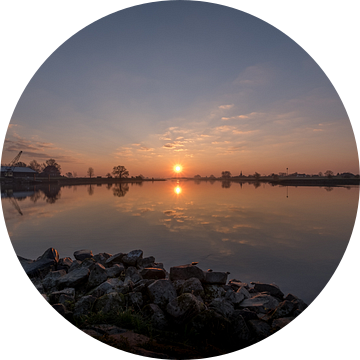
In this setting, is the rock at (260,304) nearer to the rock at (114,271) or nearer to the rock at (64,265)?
the rock at (114,271)

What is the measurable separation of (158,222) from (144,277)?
11.6 meters

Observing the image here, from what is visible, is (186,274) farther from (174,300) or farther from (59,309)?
(59,309)

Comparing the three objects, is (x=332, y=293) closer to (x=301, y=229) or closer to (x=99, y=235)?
(x=99, y=235)

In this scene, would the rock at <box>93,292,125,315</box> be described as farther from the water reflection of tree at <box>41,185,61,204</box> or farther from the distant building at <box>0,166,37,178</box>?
the distant building at <box>0,166,37,178</box>

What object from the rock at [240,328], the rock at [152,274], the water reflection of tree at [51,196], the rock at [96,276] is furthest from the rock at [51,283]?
the water reflection of tree at [51,196]

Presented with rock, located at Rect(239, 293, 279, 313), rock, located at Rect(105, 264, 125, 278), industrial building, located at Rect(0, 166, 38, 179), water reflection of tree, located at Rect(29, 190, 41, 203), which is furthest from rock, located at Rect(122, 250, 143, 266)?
industrial building, located at Rect(0, 166, 38, 179)

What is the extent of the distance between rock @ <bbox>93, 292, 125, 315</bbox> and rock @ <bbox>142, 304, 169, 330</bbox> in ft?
1.64

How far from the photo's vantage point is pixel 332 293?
2137 millimetres

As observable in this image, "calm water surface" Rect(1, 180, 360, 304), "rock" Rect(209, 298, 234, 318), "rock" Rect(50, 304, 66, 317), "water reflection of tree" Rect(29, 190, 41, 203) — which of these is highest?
"rock" Rect(50, 304, 66, 317)

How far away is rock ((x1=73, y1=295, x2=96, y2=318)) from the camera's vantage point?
4023mm

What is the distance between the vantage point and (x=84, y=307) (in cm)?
415

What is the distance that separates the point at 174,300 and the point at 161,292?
0.45m

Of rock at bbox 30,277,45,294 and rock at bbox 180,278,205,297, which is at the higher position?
rock at bbox 180,278,205,297

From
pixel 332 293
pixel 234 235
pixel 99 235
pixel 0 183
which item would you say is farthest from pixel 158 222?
pixel 0 183
